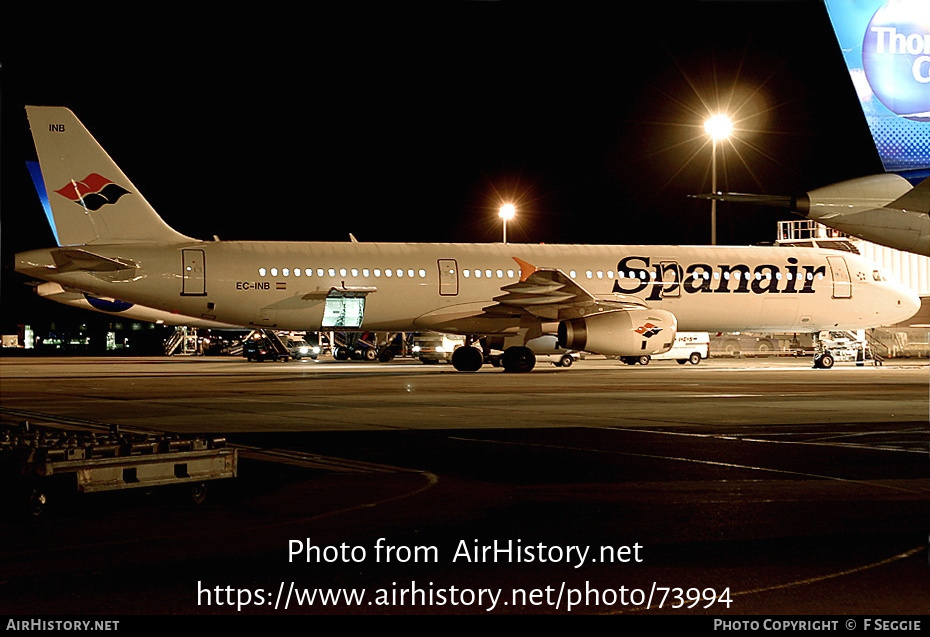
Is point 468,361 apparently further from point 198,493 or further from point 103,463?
point 103,463

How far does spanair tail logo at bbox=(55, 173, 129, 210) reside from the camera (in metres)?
32.0

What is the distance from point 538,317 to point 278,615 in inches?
1154

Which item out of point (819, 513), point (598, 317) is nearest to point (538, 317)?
point (598, 317)

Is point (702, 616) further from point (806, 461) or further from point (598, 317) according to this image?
point (598, 317)

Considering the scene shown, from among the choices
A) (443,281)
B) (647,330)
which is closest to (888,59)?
(647,330)

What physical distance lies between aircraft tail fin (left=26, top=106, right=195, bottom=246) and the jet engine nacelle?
12995 mm

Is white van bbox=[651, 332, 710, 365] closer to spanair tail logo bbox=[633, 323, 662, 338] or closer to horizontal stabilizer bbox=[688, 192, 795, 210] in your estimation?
spanair tail logo bbox=[633, 323, 662, 338]

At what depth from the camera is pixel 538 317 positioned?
35.2 m

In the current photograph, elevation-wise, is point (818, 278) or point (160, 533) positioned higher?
point (818, 278)

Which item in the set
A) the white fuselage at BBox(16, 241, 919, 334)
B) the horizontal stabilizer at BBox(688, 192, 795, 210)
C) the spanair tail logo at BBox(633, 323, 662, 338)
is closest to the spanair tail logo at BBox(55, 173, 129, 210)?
the white fuselage at BBox(16, 241, 919, 334)

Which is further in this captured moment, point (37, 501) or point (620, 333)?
point (620, 333)

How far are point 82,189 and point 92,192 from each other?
29 centimetres

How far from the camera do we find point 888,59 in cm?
783

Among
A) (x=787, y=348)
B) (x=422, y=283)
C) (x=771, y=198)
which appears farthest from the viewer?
(x=787, y=348)
